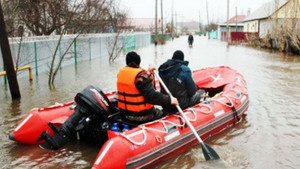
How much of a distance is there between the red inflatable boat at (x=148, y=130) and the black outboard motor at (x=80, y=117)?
28 mm

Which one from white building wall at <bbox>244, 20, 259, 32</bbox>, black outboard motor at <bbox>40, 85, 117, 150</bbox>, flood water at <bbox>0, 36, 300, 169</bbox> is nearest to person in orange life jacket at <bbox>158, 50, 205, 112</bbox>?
flood water at <bbox>0, 36, 300, 169</bbox>

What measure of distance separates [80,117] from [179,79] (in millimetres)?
1776

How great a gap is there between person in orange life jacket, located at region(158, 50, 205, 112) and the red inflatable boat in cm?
25

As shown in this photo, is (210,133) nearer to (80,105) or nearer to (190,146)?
(190,146)

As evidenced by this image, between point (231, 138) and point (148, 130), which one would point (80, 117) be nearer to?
point (148, 130)

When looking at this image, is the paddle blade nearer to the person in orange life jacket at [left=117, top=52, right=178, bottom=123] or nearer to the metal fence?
the person in orange life jacket at [left=117, top=52, right=178, bottom=123]

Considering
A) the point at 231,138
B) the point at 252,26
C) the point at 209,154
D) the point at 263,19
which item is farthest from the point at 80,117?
the point at 252,26

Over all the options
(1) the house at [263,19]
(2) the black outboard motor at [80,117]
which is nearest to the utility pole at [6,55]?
(2) the black outboard motor at [80,117]

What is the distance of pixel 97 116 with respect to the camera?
4.91m

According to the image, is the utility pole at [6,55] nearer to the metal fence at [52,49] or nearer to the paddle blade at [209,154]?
the metal fence at [52,49]

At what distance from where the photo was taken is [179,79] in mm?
5465

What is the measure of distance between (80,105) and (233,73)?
469cm

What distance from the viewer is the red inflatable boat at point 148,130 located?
4.07 meters

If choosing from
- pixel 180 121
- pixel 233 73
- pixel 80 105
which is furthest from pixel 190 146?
pixel 233 73
